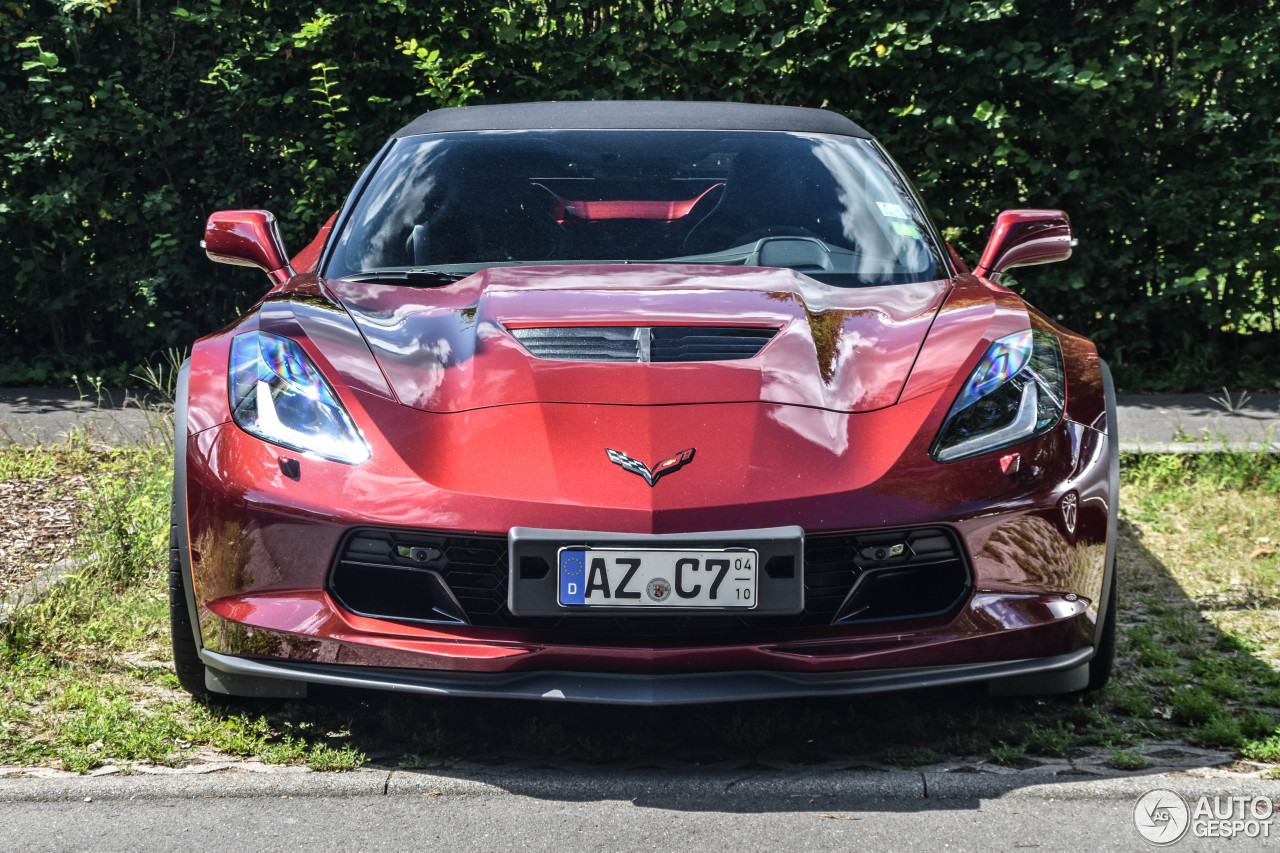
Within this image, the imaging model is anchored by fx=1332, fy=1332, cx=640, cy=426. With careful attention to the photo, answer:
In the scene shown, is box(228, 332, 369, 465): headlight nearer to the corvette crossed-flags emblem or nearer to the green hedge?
the corvette crossed-flags emblem

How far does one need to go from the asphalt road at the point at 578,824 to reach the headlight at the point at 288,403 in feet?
2.31

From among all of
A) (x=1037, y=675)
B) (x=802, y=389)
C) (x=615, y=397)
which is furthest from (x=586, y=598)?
(x=1037, y=675)

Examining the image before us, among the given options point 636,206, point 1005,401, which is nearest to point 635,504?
point 1005,401

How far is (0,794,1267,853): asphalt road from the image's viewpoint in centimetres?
243

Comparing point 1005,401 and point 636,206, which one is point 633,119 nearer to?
point 636,206

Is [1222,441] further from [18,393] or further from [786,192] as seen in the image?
[18,393]

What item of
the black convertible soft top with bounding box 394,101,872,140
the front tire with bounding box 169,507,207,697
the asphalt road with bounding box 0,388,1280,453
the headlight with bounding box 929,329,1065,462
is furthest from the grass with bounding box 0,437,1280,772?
the asphalt road with bounding box 0,388,1280,453

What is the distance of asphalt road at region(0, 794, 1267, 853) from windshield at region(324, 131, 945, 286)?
55.9 inches

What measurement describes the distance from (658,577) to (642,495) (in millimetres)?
159

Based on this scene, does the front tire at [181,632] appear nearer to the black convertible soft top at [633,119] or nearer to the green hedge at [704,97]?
the black convertible soft top at [633,119]

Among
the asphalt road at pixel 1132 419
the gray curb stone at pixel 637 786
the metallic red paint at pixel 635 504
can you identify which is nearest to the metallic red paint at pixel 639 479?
the metallic red paint at pixel 635 504

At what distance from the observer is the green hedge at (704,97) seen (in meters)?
6.95

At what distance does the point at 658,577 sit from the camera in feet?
8.23

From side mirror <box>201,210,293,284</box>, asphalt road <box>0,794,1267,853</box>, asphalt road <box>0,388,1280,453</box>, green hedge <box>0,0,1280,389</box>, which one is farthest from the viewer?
green hedge <box>0,0,1280,389</box>
